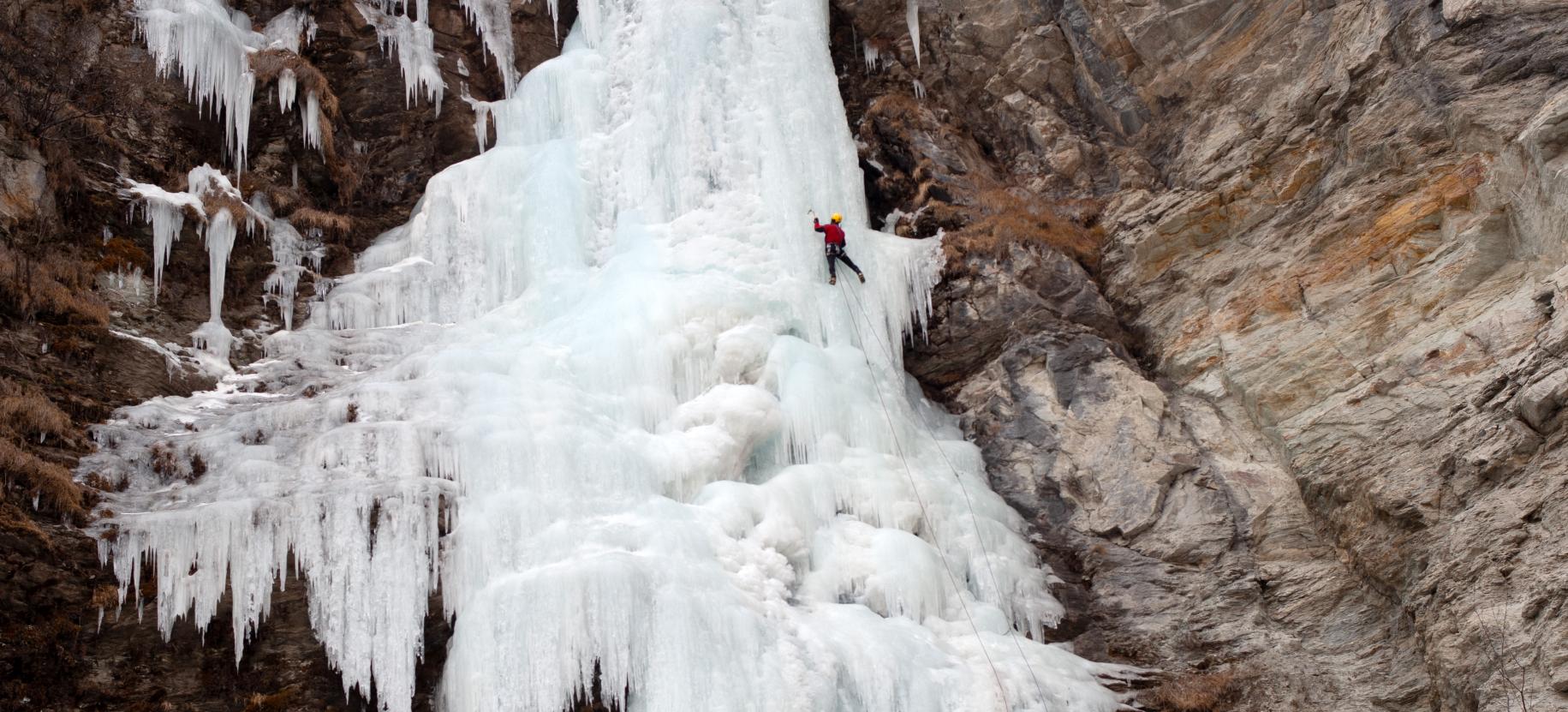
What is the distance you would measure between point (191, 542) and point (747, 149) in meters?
8.04

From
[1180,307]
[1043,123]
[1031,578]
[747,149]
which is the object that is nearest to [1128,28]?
[1043,123]

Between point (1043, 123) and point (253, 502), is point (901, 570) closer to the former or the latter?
point (253, 502)

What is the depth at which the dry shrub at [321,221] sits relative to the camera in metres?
13.5

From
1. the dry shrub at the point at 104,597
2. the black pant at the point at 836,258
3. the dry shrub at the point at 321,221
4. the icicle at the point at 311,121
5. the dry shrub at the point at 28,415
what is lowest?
the dry shrub at the point at 104,597

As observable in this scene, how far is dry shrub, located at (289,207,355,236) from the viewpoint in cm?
1355

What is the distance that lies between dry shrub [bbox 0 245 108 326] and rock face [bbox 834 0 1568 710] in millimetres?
9060

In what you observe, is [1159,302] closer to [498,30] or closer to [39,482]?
[498,30]

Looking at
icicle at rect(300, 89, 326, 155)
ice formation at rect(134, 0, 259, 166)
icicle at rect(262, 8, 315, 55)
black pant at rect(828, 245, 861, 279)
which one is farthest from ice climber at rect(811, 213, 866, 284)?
icicle at rect(262, 8, 315, 55)

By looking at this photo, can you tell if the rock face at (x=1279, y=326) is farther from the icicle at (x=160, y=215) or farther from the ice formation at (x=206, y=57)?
the icicle at (x=160, y=215)

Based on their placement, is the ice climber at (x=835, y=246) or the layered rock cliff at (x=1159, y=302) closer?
the layered rock cliff at (x=1159, y=302)

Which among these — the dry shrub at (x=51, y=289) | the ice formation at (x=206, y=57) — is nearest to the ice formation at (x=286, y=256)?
the ice formation at (x=206, y=57)

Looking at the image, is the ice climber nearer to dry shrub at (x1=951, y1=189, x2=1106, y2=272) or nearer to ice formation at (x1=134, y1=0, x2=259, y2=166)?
dry shrub at (x1=951, y1=189, x2=1106, y2=272)

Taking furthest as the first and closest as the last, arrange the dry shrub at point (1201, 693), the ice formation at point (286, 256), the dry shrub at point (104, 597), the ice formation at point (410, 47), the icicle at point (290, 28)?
the ice formation at point (410, 47) → the icicle at point (290, 28) → the ice formation at point (286, 256) → the dry shrub at point (1201, 693) → the dry shrub at point (104, 597)

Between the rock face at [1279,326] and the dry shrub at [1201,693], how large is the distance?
0.15m
